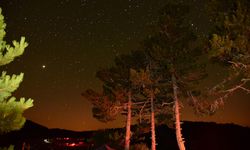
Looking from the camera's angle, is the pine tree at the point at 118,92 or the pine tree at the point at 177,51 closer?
the pine tree at the point at 177,51

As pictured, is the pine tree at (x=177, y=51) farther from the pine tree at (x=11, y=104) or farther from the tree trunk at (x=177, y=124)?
the pine tree at (x=11, y=104)

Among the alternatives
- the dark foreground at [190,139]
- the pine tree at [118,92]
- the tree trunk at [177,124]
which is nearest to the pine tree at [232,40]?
the tree trunk at [177,124]

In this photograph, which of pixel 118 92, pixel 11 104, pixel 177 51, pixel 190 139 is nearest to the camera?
pixel 11 104

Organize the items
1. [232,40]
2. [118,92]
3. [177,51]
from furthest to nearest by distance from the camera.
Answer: [118,92] < [177,51] < [232,40]

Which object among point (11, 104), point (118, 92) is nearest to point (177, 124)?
point (118, 92)

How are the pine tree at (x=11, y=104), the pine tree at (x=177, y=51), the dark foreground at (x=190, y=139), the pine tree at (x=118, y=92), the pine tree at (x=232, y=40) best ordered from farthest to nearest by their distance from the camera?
1. the dark foreground at (x=190, y=139)
2. the pine tree at (x=118, y=92)
3. the pine tree at (x=177, y=51)
4. the pine tree at (x=232, y=40)
5. the pine tree at (x=11, y=104)

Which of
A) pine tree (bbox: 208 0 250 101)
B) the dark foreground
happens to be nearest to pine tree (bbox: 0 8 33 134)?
pine tree (bbox: 208 0 250 101)

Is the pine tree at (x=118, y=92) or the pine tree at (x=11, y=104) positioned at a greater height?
the pine tree at (x=118, y=92)

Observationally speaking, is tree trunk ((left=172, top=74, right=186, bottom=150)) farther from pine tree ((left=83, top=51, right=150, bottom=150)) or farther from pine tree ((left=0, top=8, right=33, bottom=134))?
pine tree ((left=0, top=8, right=33, bottom=134))

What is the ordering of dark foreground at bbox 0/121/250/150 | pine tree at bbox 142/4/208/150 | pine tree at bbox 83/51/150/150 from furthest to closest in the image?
dark foreground at bbox 0/121/250/150 → pine tree at bbox 83/51/150/150 → pine tree at bbox 142/4/208/150

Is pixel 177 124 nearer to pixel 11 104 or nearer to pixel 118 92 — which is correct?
pixel 118 92

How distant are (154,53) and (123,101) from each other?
770 cm

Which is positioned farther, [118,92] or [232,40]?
[118,92]

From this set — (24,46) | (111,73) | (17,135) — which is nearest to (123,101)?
(111,73)
